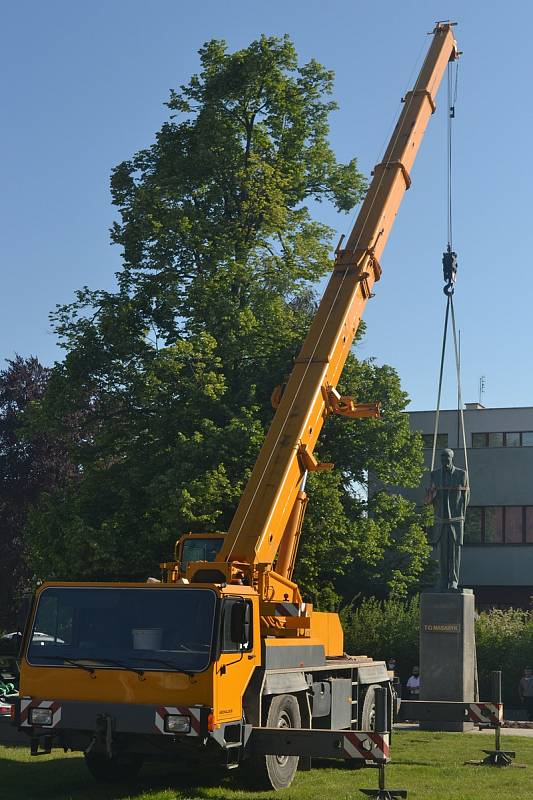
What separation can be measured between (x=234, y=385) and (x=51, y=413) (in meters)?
4.97

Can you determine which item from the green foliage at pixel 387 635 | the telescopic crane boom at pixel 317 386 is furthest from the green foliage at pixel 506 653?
the telescopic crane boom at pixel 317 386

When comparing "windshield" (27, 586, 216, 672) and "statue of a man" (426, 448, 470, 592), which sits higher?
"statue of a man" (426, 448, 470, 592)

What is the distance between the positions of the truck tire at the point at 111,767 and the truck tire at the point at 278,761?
1.45 metres

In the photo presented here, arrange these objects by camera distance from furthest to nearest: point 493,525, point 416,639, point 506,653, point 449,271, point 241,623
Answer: point 493,525
point 416,639
point 506,653
point 449,271
point 241,623

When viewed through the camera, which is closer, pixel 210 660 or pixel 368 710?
pixel 210 660

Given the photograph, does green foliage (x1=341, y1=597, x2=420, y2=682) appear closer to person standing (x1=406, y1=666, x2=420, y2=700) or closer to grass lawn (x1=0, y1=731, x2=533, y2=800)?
person standing (x1=406, y1=666, x2=420, y2=700)

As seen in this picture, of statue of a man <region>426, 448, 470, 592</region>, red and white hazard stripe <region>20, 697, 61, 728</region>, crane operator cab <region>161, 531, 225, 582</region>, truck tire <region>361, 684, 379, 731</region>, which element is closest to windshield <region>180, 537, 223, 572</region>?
crane operator cab <region>161, 531, 225, 582</region>

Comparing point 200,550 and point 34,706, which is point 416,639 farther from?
point 34,706

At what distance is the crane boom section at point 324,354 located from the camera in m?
14.3

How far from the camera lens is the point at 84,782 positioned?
13680mm

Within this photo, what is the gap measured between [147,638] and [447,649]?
44.7 ft

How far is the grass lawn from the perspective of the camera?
12.7 meters

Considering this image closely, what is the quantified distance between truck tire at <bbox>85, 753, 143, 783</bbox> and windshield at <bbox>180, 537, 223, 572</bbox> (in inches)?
120

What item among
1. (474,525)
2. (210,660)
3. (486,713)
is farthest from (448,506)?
(474,525)
